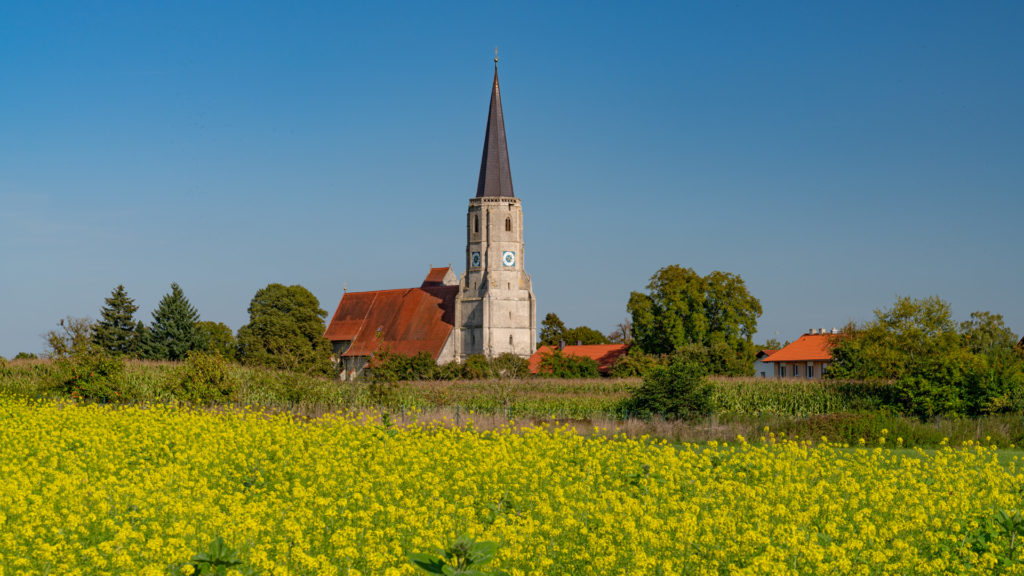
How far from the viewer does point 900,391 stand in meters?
32.6

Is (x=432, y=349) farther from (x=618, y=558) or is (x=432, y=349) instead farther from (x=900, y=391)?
(x=618, y=558)

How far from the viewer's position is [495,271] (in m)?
76.4

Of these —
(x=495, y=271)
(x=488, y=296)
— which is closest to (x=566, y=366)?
(x=488, y=296)

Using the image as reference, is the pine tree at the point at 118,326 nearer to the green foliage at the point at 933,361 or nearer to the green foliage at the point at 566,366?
the green foliage at the point at 566,366

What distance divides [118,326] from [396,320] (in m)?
24.4

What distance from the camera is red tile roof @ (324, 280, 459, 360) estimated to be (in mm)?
77188

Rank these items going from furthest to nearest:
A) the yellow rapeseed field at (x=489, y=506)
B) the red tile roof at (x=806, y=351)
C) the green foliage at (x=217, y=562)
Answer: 1. the red tile roof at (x=806, y=351)
2. the yellow rapeseed field at (x=489, y=506)
3. the green foliage at (x=217, y=562)

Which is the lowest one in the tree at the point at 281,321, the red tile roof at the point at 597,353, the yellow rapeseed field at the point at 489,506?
the yellow rapeseed field at the point at 489,506

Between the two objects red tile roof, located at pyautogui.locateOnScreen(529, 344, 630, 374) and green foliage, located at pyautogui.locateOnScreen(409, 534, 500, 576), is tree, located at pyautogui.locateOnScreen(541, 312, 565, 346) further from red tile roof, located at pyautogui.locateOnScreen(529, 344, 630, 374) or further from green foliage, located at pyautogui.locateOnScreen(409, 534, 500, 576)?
green foliage, located at pyautogui.locateOnScreen(409, 534, 500, 576)

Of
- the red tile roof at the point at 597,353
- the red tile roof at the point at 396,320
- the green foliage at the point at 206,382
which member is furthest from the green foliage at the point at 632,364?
the green foliage at the point at 206,382

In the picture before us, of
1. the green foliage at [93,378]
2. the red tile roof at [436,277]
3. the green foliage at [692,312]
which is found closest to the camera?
the green foliage at [93,378]

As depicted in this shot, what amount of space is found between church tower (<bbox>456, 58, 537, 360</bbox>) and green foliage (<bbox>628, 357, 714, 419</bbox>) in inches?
1765

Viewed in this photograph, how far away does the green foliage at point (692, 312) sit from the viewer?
222 feet

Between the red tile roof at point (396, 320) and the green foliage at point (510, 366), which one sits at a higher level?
the red tile roof at point (396, 320)
